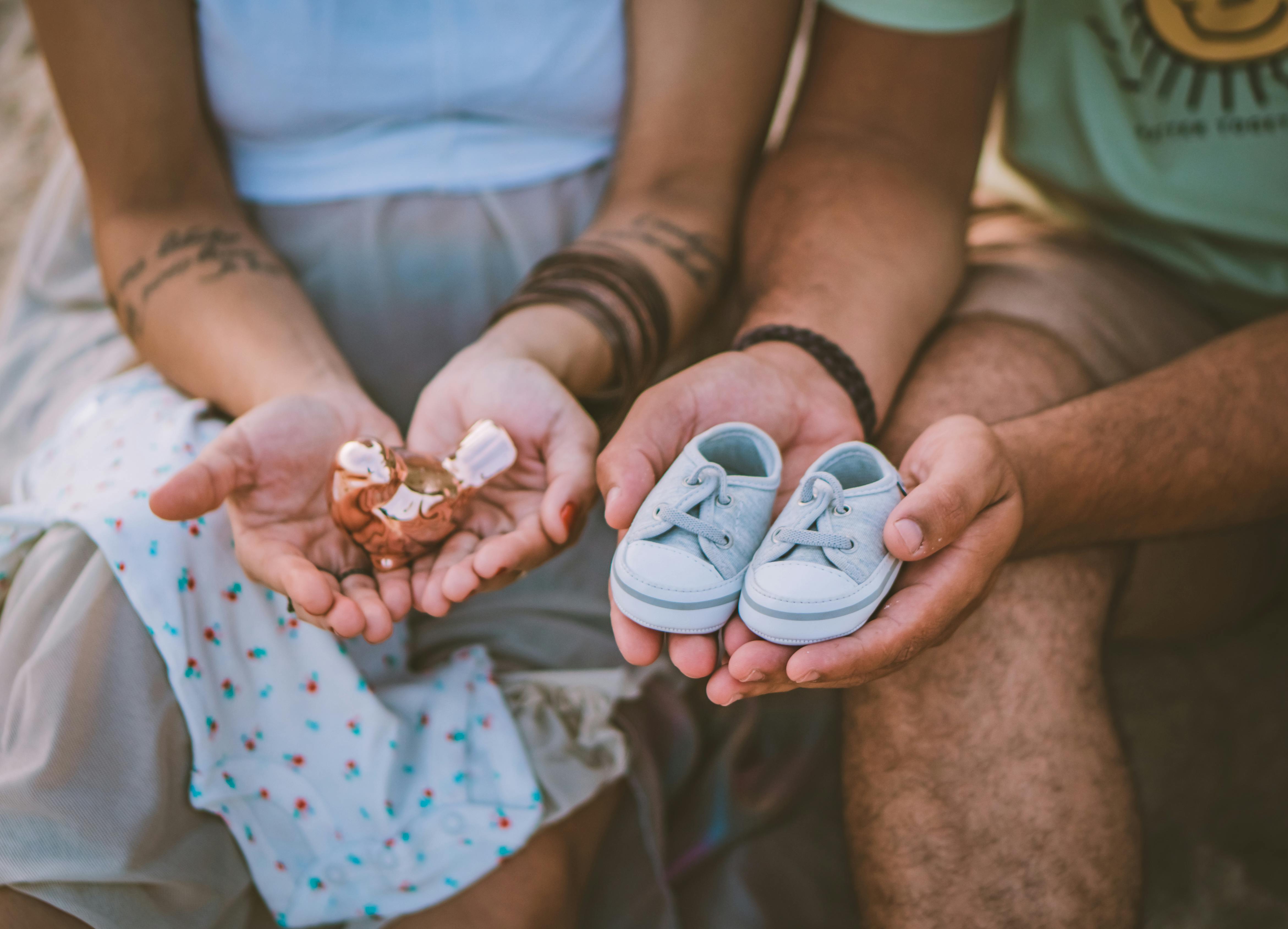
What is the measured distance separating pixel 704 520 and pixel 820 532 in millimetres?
157

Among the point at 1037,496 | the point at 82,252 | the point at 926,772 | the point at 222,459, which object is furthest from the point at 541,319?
the point at 82,252

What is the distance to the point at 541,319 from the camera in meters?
1.54

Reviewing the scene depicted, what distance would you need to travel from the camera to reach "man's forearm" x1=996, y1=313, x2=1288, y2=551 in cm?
132

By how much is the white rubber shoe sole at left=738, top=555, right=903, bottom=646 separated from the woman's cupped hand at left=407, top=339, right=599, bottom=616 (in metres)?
0.30

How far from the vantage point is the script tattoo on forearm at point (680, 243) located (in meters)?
1.76

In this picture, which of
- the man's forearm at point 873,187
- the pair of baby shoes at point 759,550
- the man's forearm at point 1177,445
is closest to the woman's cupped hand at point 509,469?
the pair of baby shoes at point 759,550

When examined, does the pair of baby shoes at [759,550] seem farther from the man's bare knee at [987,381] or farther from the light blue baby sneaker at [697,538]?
the man's bare knee at [987,381]

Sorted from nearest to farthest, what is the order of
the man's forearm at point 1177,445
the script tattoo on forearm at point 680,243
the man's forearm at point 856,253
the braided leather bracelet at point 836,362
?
1. the man's forearm at point 1177,445
2. the braided leather bracelet at point 836,362
3. the man's forearm at point 856,253
4. the script tattoo on forearm at point 680,243

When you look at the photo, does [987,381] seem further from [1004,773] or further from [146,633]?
[146,633]

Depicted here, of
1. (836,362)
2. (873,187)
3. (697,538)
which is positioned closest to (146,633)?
(697,538)

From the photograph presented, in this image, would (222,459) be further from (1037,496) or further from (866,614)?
(1037,496)

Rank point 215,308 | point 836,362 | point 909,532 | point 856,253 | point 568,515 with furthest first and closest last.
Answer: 1. point 856,253
2. point 215,308
3. point 836,362
4. point 568,515
5. point 909,532

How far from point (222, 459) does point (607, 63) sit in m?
1.16

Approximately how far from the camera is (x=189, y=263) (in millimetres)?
1647
